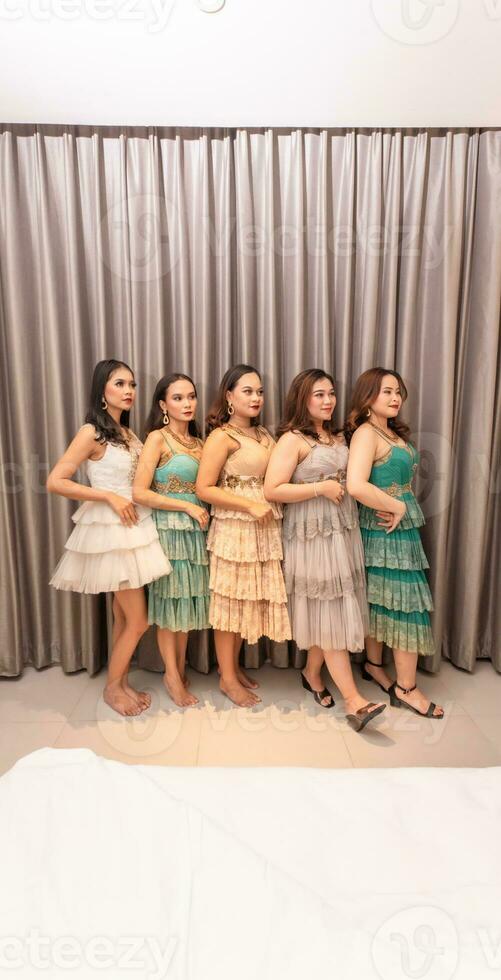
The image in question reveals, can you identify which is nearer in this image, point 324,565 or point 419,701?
point 324,565

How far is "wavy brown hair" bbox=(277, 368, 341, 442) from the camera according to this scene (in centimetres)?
245

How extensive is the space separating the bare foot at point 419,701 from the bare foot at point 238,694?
0.62m

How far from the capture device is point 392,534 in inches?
99.7

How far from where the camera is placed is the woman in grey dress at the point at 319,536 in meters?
2.41

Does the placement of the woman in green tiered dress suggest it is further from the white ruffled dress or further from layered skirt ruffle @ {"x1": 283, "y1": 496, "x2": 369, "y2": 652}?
the white ruffled dress

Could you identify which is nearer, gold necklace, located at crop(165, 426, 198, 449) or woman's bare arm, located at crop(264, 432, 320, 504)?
woman's bare arm, located at crop(264, 432, 320, 504)

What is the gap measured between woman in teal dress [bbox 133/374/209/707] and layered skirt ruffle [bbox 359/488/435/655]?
72 cm

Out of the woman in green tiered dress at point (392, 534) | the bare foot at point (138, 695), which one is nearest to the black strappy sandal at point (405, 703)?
the woman in green tiered dress at point (392, 534)

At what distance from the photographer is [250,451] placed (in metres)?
→ 2.48

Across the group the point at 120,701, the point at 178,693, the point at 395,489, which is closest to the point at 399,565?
the point at 395,489

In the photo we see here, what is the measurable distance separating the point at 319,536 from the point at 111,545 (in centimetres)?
84

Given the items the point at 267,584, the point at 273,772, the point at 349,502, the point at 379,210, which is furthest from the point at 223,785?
the point at 379,210

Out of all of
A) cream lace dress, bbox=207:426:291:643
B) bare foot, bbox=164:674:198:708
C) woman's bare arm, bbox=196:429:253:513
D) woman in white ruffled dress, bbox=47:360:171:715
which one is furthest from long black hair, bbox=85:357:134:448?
bare foot, bbox=164:674:198:708

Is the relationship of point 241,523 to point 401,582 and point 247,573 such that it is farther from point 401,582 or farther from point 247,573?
point 401,582
